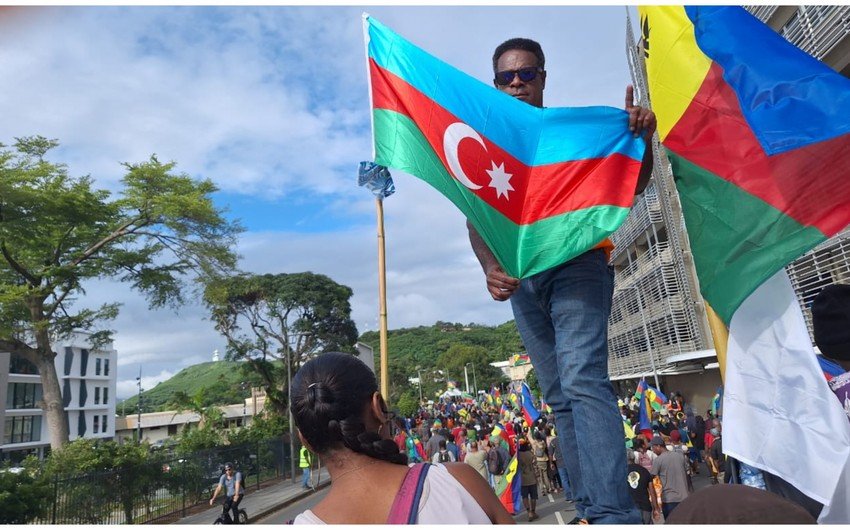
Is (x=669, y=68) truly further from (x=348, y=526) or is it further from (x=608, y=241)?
(x=348, y=526)

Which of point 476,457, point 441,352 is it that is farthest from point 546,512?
point 441,352

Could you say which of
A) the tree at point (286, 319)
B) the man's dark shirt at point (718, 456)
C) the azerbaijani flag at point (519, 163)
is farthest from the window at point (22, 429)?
the azerbaijani flag at point (519, 163)

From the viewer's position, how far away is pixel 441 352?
381 ft

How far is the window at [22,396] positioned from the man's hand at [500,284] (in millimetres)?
71358

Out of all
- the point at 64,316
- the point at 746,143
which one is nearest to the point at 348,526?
the point at 746,143

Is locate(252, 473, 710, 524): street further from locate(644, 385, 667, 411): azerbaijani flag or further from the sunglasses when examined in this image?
the sunglasses

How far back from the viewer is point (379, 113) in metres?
2.93

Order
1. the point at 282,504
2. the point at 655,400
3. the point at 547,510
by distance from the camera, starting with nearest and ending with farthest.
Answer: the point at 547,510, the point at 655,400, the point at 282,504

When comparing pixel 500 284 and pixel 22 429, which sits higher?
pixel 22 429

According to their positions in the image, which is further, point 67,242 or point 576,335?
point 67,242

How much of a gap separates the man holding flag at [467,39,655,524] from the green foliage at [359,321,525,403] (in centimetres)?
5284

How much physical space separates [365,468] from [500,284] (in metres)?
0.89

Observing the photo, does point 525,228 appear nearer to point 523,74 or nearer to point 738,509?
point 523,74

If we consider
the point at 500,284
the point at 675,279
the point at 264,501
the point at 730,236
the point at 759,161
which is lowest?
the point at 264,501
